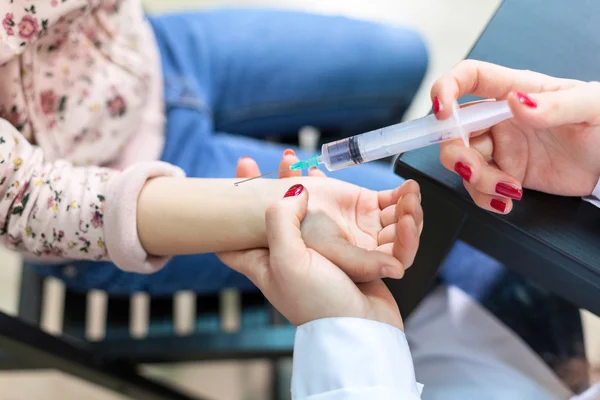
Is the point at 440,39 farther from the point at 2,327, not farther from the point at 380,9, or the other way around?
the point at 2,327

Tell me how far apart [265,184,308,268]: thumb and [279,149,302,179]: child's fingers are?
0.10m

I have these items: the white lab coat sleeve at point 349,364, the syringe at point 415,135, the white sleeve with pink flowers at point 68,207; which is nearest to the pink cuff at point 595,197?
the syringe at point 415,135

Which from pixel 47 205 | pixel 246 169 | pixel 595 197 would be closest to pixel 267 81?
pixel 246 169

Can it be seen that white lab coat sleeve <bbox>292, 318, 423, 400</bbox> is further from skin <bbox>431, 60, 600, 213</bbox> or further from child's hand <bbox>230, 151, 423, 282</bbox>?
skin <bbox>431, 60, 600, 213</bbox>

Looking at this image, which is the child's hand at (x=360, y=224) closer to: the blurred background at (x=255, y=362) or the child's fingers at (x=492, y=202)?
the child's fingers at (x=492, y=202)

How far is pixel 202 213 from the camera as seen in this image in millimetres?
578

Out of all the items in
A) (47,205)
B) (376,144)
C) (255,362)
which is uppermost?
(376,144)

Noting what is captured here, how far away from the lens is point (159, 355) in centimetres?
79

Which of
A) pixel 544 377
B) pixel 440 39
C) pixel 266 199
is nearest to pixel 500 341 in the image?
pixel 544 377

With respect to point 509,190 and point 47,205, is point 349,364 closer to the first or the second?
point 509,190

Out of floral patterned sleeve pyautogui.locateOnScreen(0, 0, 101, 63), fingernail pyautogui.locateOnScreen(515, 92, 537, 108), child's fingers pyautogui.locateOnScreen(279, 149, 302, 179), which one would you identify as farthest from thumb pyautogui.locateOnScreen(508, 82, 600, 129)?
floral patterned sleeve pyautogui.locateOnScreen(0, 0, 101, 63)

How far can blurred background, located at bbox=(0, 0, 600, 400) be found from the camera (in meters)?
1.17

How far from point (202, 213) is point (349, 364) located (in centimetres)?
22

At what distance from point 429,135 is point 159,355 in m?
0.52
